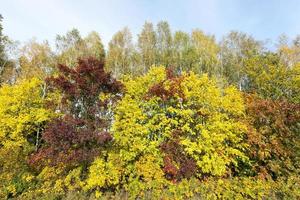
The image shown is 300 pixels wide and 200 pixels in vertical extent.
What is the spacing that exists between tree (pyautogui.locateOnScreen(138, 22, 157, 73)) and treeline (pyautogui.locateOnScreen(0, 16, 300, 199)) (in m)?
12.9

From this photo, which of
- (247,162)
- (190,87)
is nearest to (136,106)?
(190,87)

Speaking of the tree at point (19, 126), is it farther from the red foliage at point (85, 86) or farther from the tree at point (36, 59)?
the tree at point (36, 59)

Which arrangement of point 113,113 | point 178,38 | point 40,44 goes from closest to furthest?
point 113,113 < point 40,44 < point 178,38

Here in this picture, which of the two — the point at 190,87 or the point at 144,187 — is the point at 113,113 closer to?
the point at 144,187

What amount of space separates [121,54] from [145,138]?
55.5ft

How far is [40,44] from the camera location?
85.6 ft

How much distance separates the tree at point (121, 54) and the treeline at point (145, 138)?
39.3 feet

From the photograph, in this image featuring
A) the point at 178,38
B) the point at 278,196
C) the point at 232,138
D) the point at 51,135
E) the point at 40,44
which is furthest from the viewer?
the point at 178,38

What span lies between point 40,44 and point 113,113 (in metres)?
17.4

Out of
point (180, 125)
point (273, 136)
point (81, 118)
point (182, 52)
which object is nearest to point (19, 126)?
point (81, 118)

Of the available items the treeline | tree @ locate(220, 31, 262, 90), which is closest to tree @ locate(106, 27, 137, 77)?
tree @ locate(220, 31, 262, 90)

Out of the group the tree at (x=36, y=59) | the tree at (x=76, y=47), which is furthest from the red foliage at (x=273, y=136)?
the tree at (x=36, y=59)

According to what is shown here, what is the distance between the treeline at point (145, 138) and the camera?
35.8 ft

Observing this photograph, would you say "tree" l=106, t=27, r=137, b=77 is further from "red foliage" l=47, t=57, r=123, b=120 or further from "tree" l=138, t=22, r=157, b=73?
"red foliage" l=47, t=57, r=123, b=120
